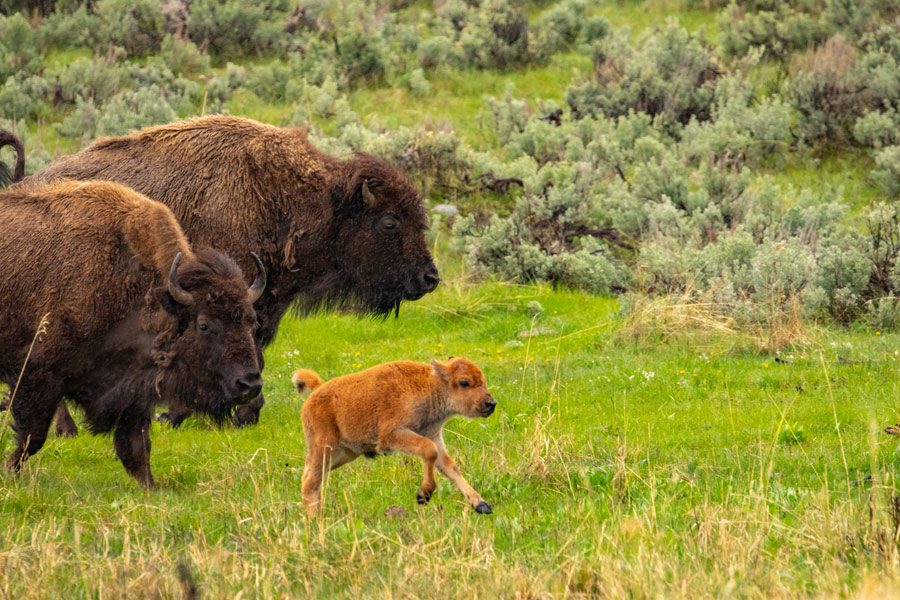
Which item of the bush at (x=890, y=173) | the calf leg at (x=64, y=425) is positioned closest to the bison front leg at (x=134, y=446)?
the calf leg at (x=64, y=425)

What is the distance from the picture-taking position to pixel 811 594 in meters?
4.57

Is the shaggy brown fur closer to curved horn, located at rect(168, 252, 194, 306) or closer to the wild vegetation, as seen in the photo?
the wild vegetation

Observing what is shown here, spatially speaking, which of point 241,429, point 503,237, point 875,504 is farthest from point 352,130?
point 875,504

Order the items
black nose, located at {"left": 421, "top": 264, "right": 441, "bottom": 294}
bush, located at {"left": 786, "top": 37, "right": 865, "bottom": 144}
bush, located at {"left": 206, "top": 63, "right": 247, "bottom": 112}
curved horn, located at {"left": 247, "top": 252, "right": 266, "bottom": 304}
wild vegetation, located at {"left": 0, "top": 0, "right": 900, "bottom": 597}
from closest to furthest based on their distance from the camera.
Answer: wild vegetation, located at {"left": 0, "top": 0, "right": 900, "bottom": 597}
curved horn, located at {"left": 247, "top": 252, "right": 266, "bottom": 304}
black nose, located at {"left": 421, "top": 264, "right": 441, "bottom": 294}
bush, located at {"left": 786, "top": 37, "right": 865, "bottom": 144}
bush, located at {"left": 206, "top": 63, "right": 247, "bottom": 112}

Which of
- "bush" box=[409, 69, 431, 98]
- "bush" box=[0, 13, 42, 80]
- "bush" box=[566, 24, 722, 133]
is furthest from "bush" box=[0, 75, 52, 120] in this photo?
"bush" box=[566, 24, 722, 133]

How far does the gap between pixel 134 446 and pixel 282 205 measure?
8.50 ft

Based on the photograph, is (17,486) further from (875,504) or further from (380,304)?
(875,504)

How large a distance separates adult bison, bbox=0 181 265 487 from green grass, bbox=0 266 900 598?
0.47m

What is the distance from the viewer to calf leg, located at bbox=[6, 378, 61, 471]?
281 inches

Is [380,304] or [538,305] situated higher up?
[380,304]

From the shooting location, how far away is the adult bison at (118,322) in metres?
7.11

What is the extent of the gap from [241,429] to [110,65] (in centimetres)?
1177

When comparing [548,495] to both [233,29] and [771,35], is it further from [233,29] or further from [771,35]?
[233,29]

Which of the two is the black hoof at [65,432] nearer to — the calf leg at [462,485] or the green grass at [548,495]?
the green grass at [548,495]
